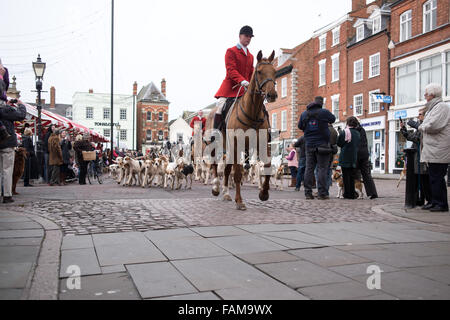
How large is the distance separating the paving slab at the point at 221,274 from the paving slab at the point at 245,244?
0.35 m

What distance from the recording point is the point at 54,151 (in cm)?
1394

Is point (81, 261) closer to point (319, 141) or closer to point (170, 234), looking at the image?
point (170, 234)

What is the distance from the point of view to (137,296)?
2.64 meters

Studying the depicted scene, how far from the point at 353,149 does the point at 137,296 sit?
8.07 m

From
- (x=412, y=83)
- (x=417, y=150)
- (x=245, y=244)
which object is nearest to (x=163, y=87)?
(x=412, y=83)

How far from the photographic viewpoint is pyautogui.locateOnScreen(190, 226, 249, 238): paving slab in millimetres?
4652

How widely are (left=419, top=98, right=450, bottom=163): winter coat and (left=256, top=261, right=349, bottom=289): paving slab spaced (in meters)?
4.61

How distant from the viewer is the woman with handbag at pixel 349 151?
9734 millimetres

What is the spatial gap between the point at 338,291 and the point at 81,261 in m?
2.14

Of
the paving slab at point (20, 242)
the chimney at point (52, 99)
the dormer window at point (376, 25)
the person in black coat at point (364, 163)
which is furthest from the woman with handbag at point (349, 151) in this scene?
the chimney at point (52, 99)

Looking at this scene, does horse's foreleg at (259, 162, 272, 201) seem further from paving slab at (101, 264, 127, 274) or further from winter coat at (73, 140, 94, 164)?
winter coat at (73, 140, 94, 164)

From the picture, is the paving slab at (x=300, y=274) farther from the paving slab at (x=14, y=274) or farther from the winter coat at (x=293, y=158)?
the winter coat at (x=293, y=158)
